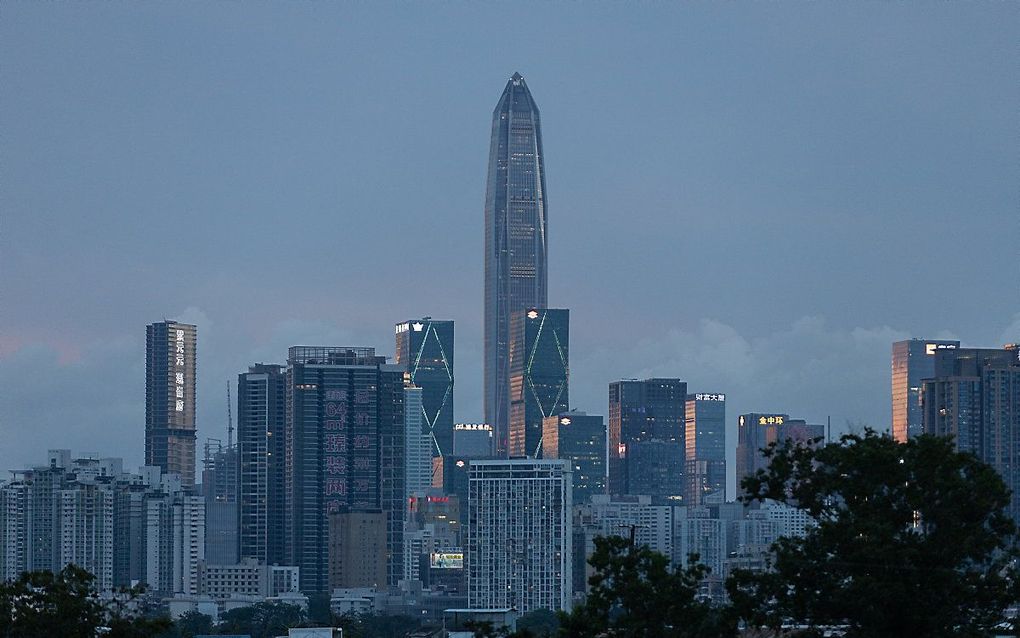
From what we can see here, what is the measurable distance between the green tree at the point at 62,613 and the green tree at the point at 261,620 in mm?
102502

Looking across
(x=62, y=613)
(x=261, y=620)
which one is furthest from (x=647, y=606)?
(x=261, y=620)

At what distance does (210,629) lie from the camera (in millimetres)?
174750

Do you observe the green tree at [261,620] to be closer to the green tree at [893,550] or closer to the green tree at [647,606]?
the green tree at [647,606]

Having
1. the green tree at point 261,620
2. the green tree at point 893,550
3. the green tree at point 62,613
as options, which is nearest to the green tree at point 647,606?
the green tree at point 893,550

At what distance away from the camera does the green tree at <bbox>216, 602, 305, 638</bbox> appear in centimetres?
16212

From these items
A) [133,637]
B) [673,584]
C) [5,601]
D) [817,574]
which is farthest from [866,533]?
[5,601]

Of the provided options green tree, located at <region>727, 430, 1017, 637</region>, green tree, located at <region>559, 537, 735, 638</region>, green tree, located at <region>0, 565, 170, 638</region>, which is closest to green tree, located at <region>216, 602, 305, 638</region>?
green tree, located at <region>0, 565, 170, 638</region>

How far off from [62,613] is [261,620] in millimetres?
136500

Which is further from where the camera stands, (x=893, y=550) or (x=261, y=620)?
(x=261, y=620)

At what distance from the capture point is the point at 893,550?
140ft

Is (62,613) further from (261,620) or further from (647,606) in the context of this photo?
(261,620)

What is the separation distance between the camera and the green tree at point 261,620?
16212 cm

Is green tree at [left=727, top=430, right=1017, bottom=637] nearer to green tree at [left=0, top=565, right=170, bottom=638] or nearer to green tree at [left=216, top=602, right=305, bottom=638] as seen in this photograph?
green tree at [left=0, top=565, right=170, bottom=638]

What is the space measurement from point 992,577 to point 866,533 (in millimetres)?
2962
